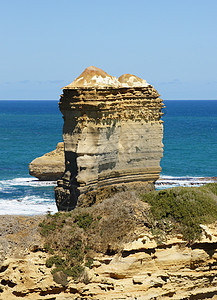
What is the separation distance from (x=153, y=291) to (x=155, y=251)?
1501 mm

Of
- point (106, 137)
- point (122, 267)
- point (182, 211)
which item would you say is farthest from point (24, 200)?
point (122, 267)

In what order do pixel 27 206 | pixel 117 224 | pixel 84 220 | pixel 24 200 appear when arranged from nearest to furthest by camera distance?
pixel 117 224 < pixel 84 220 < pixel 27 206 < pixel 24 200

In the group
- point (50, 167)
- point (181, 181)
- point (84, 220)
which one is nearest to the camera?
point (84, 220)

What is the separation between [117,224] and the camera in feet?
65.7

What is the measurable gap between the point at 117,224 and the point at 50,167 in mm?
40599

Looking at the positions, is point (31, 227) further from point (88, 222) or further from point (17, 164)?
point (17, 164)

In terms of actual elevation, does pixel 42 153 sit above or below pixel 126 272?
below

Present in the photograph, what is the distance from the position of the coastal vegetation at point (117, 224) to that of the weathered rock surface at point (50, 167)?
125 feet

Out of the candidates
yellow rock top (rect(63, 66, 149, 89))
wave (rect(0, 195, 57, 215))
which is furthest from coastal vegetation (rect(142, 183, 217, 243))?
wave (rect(0, 195, 57, 215))

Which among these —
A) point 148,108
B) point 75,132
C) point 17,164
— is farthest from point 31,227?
point 17,164

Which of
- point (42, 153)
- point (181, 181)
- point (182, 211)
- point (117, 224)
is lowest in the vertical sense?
point (181, 181)

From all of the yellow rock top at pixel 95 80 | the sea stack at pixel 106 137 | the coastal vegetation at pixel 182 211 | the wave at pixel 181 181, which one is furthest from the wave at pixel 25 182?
the coastal vegetation at pixel 182 211

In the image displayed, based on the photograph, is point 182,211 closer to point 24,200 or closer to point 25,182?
point 24,200

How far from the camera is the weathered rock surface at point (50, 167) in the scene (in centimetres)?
5966
